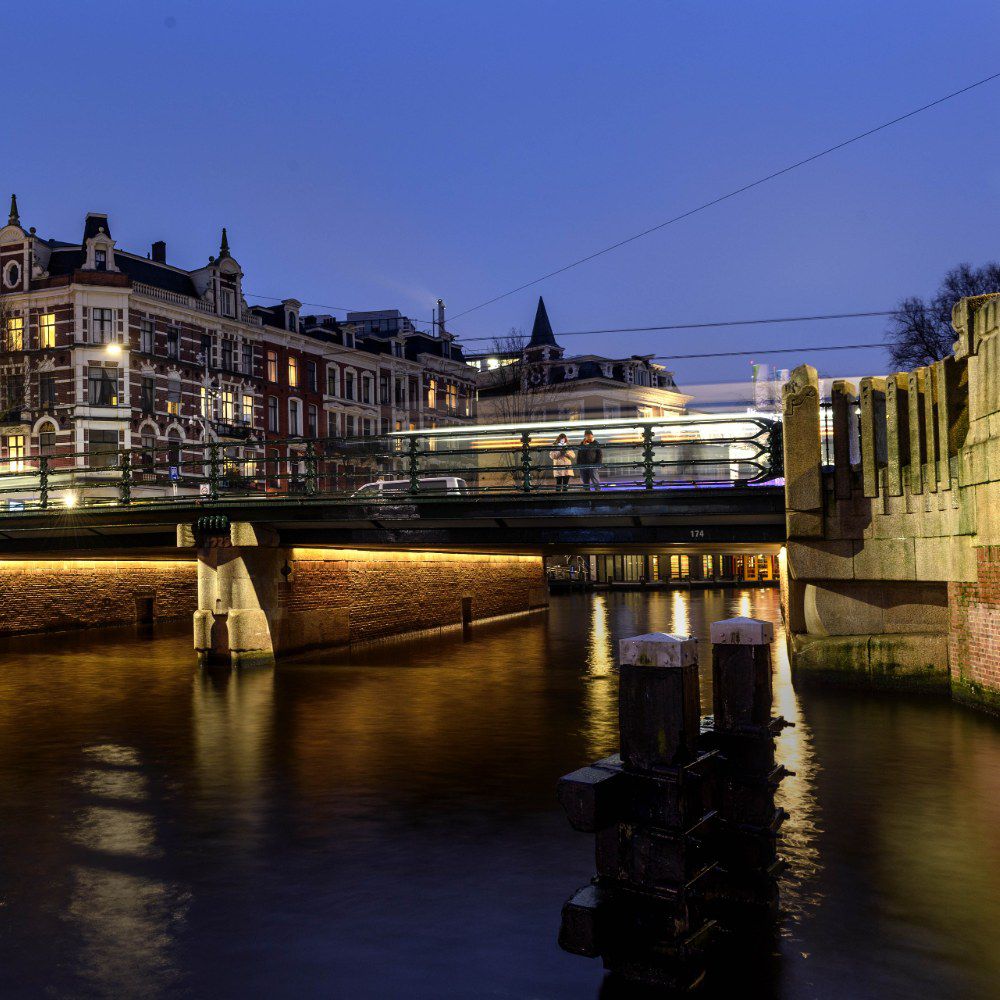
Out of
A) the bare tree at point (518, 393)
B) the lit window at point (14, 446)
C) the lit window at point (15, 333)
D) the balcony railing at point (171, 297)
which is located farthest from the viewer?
the bare tree at point (518, 393)

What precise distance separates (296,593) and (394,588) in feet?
19.9

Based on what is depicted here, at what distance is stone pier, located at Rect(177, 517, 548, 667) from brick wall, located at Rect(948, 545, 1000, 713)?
14345 millimetres

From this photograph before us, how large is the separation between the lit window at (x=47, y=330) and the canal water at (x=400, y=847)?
32.9m

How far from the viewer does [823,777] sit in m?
12.4

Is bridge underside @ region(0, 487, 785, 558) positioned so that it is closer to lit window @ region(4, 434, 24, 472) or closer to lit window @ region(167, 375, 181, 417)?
lit window @ region(4, 434, 24, 472)

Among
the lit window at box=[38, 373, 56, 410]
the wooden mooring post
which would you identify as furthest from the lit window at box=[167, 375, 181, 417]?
the wooden mooring post

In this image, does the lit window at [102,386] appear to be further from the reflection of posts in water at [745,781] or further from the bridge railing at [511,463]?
the reflection of posts in water at [745,781]

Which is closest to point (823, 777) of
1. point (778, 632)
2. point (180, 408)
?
point (778, 632)

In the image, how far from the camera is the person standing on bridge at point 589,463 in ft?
65.8

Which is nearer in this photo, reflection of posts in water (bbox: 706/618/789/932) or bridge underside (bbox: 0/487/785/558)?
reflection of posts in water (bbox: 706/618/789/932)

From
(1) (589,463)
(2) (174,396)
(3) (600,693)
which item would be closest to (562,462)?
(1) (589,463)

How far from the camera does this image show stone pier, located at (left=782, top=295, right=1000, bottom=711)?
50.0 ft

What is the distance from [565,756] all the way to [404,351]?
59884 millimetres

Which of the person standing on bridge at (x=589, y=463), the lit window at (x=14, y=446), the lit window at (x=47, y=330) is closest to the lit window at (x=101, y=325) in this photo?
the lit window at (x=47, y=330)
